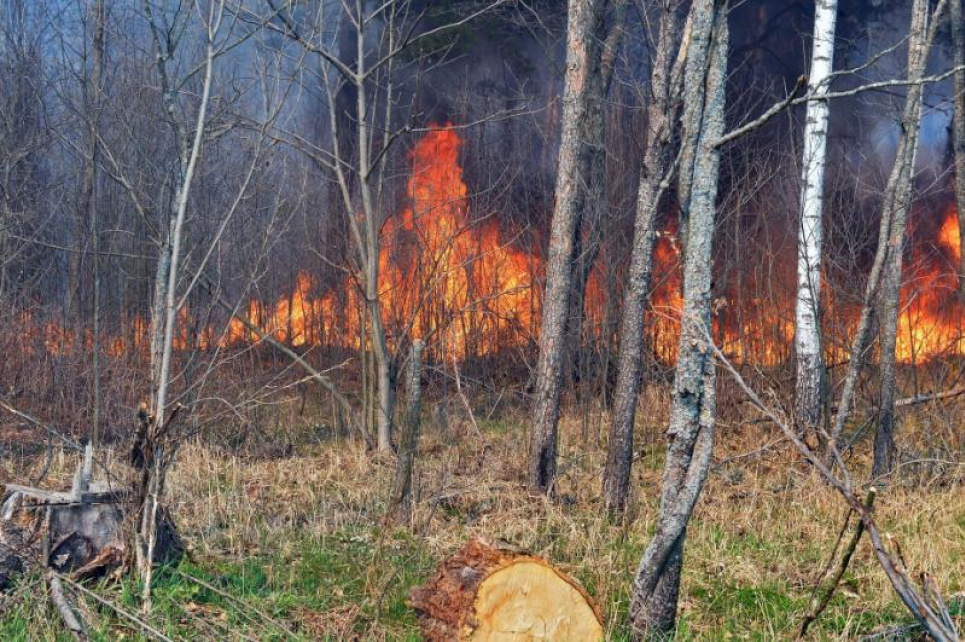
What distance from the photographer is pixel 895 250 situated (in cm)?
848

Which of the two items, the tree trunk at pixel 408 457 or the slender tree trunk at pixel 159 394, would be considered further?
the tree trunk at pixel 408 457

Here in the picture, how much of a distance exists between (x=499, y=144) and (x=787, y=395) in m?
7.11

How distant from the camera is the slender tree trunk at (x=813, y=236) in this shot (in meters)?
9.50

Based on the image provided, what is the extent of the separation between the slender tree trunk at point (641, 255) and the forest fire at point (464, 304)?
14.3 ft

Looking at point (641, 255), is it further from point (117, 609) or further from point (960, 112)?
point (960, 112)

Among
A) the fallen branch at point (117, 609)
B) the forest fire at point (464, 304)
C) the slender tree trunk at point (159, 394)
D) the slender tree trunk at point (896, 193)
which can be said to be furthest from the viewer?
the forest fire at point (464, 304)

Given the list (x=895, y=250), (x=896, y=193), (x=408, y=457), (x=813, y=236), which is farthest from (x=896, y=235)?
(x=408, y=457)

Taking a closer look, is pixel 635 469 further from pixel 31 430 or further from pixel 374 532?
pixel 31 430

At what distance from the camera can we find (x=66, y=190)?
1452 cm

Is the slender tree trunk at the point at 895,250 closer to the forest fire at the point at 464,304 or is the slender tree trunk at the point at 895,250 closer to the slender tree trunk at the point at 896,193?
the slender tree trunk at the point at 896,193

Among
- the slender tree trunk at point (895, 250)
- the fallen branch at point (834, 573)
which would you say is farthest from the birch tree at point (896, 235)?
the fallen branch at point (834, 573)

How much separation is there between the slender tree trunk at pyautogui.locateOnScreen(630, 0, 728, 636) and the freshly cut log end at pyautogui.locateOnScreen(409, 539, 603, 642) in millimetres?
396

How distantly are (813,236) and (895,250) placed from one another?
136 centimetres

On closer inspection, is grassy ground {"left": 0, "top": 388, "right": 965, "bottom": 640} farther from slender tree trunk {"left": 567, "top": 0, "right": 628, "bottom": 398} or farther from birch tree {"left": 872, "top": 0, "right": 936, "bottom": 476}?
slender tree trunk {"left": 567, "top": 0, "right": 628, "bottom": 398}
